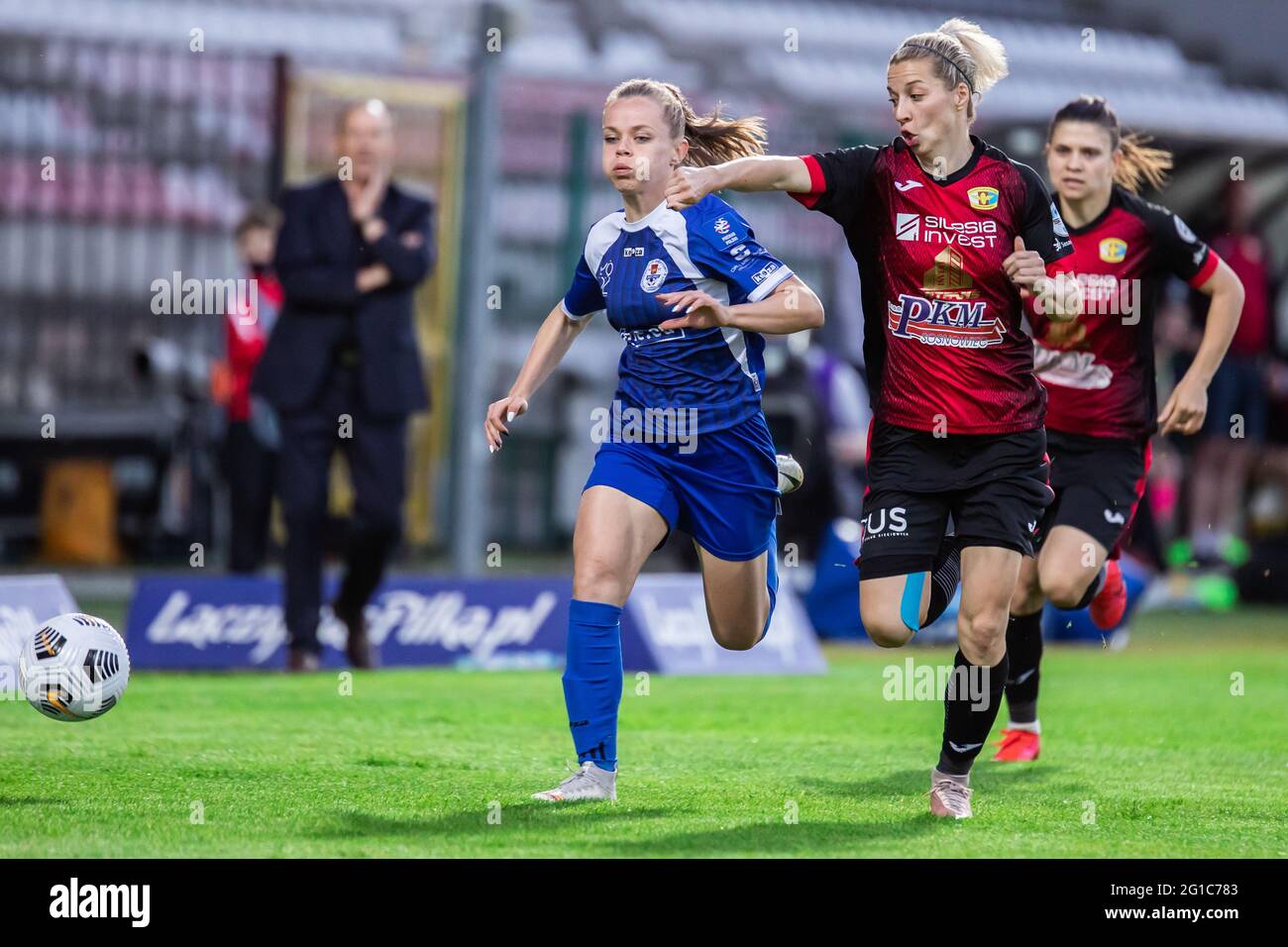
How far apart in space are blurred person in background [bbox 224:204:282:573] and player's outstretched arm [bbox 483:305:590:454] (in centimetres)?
589

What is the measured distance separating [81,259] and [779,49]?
348 inches

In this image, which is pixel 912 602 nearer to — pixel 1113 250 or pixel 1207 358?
pixel 1207 358

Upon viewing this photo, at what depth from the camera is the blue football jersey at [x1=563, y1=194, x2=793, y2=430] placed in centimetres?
637

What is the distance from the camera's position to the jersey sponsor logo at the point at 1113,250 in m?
7.88

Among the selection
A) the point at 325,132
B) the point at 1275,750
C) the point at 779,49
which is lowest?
the point at 1275,750

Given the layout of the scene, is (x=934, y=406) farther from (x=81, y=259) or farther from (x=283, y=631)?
(x=81, y=259)

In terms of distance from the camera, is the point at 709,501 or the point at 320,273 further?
the point at 320,273

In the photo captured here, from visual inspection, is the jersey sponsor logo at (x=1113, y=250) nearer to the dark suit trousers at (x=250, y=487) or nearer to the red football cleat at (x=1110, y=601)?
the red football cleat at (x=1110, y=601)

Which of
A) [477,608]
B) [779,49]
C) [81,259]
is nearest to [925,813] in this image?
[477,608]

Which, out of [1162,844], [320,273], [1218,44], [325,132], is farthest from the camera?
[1218,44]

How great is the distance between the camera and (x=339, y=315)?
1044cm

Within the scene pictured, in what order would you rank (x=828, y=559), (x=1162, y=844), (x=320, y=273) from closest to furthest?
(x=1162, y=844) → (x=320, y=273) → (x=828, y=559)

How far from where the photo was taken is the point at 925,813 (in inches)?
244

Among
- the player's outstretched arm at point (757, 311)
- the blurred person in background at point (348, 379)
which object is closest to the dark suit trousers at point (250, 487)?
the blurred person in background at point (348, 379)
